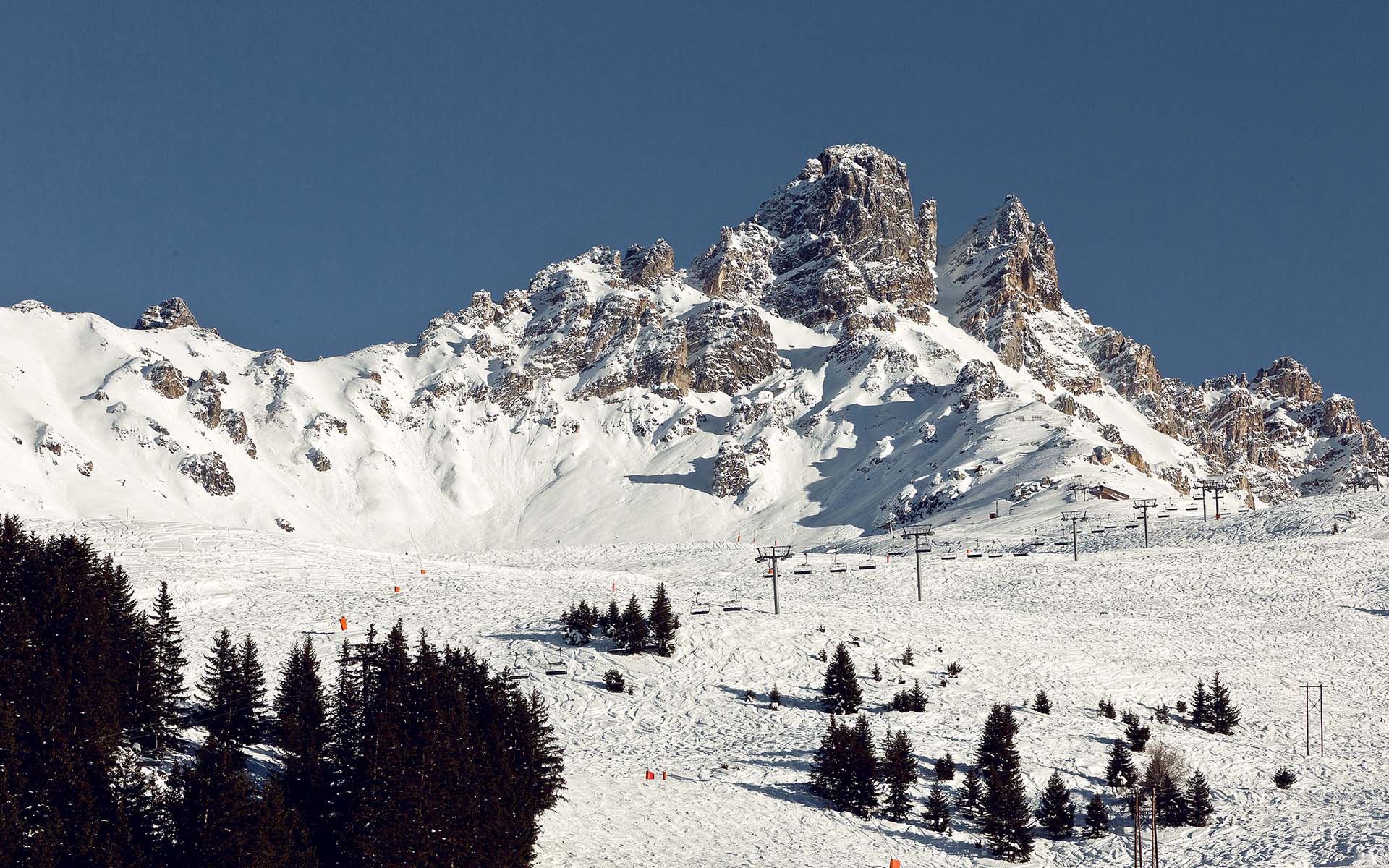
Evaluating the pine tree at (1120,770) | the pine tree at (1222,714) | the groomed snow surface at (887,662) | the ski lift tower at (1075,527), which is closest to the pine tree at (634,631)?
the groomed snow surface at (887,662)

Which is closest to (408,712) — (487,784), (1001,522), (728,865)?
(487,784)

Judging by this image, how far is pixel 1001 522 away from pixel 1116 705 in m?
91.8

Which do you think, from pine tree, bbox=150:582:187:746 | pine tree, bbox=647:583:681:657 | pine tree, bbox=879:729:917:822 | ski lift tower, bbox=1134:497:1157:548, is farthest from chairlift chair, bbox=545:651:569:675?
ski lift tower, bbox=1134:497:1157:548

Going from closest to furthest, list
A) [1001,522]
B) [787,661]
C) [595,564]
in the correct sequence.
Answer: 1. [787,661]
2. [595,564]
3. [1001,522]

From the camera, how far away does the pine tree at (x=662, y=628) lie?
64.6m

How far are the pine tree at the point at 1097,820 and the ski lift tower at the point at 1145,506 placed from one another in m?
70.9

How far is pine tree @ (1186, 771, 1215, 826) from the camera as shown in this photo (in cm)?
4628

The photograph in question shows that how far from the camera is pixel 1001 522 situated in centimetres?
15150

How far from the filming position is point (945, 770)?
48.7 metres

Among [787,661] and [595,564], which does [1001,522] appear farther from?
[787,661]

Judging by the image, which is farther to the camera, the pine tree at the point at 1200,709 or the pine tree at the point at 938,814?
the pine tree at the point at 1200,709

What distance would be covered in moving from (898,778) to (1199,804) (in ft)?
36.7

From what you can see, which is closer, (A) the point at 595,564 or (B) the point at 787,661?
(B) the point at 787,661

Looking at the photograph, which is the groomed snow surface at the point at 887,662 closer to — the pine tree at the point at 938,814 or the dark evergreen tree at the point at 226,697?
the pine tree at the point at 938,814
